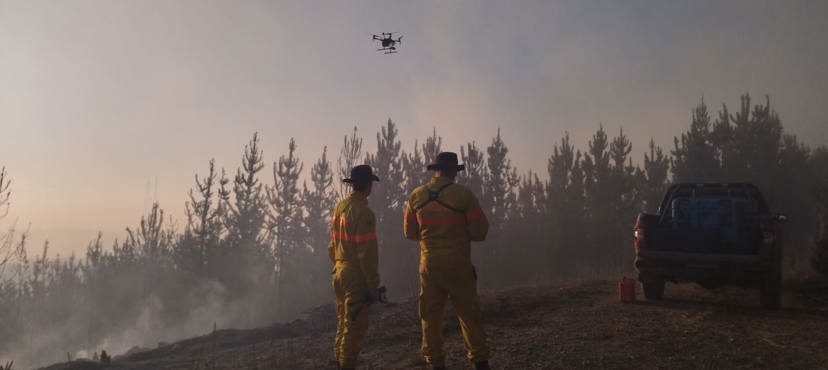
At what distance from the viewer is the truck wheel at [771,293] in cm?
687

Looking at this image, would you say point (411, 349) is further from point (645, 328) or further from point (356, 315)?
point (645, 328)

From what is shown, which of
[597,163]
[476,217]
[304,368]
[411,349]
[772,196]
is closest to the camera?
[476,217]

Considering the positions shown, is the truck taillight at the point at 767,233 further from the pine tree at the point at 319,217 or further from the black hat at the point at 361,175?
the pine tree at the point at 319,217

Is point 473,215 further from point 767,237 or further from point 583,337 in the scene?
point 767,237

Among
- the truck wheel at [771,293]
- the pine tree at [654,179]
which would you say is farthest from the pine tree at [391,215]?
the truck wheel at [771,293]

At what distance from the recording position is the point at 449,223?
404 centimetres

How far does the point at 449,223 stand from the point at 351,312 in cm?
113

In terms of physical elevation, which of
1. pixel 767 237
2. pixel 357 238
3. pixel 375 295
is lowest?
pixel 375 295

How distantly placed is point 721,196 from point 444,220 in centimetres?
616

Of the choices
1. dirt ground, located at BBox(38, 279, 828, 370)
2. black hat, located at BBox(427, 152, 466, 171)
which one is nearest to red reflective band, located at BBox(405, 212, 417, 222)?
black hat, located at BBox(427, 152, 466, 171)

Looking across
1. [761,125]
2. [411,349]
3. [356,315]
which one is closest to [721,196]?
[411,349]

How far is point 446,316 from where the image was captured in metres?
7.66

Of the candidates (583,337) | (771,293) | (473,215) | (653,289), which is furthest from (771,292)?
(473,215)

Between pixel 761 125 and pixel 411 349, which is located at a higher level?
pixel 761 125
